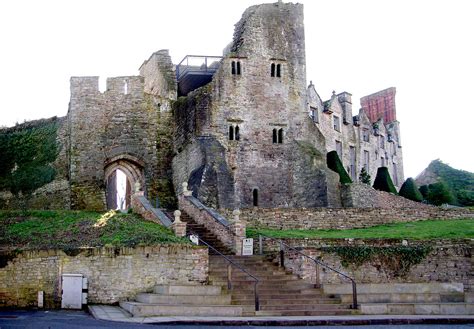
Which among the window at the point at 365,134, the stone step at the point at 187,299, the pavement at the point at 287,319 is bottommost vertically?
the pavement at the point at 287,319

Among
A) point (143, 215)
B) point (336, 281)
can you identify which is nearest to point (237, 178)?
point (143, 215)

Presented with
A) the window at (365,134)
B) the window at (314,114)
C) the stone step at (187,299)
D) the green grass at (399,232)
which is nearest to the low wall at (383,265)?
the green grass at (399,232)

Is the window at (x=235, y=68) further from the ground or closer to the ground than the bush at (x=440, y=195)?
further from the ground

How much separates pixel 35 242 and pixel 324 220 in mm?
13122

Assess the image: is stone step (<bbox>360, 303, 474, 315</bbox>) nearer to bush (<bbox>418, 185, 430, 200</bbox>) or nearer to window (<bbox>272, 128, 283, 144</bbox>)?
window (<bbox>272, 128, 283, 144</bbox>)

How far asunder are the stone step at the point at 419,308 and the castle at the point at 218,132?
1646cm

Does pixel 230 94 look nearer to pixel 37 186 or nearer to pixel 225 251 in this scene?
pixel 37 186

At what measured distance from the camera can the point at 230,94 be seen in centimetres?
3750

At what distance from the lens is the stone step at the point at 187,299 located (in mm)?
18875

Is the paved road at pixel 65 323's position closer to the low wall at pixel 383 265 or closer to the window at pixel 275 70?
the low wall at pixel 383 265

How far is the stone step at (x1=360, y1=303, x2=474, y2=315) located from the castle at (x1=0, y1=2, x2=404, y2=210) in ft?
54.0

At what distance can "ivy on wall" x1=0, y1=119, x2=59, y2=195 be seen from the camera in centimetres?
3731

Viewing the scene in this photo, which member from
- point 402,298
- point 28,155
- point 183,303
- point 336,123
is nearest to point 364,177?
point 336,123

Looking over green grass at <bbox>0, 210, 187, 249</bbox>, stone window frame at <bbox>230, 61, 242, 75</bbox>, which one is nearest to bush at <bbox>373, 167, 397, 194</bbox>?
stone window frame at <bbox>230, 61, 242, 75</bbox>
